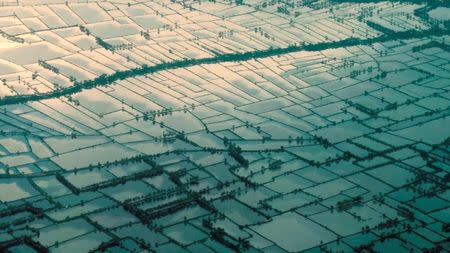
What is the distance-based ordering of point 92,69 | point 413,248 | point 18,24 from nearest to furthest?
point 413,248, point 92,69, point 18,24

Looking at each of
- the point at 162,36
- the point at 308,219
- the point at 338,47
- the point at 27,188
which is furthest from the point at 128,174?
the point at 338,47

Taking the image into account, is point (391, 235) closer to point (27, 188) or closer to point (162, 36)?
point (27, 188)

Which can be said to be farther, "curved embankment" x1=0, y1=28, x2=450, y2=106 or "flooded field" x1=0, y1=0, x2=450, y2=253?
"curved embankment" x1=0, y1=28, x2=450, y2=106

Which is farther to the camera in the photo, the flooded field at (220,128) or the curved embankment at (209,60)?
the curved embankment at (209,60)

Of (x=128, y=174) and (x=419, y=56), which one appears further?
(x=419, y=56)
